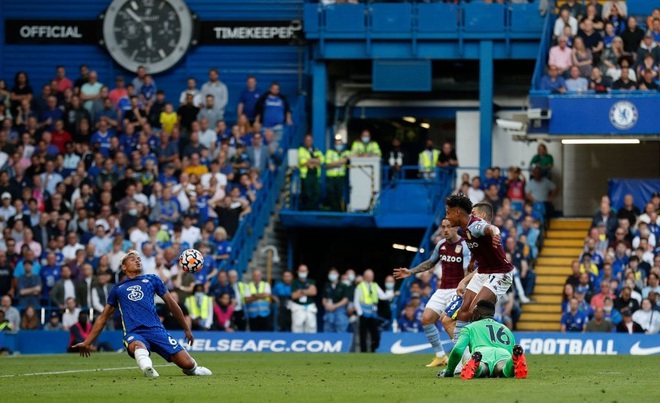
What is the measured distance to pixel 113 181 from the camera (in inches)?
1328

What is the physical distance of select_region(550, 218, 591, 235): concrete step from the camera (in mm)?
34094

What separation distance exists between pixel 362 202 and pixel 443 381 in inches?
707

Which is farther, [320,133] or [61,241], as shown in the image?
[320,133]

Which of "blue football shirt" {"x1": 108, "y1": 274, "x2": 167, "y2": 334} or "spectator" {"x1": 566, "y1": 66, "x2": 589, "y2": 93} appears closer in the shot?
"blue football shirt" {"x1": 108, "y1": 274, "x2": 167, "y2": 334}

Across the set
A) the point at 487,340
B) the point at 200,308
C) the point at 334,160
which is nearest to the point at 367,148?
the point at 334,160

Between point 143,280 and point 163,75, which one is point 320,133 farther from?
point 143,280

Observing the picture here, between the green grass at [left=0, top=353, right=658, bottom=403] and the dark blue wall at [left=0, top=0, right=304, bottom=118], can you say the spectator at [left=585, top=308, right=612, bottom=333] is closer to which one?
the green grass at [left=0, top=353, right=658, bottom=403]

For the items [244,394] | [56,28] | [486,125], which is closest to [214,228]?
[486,125]

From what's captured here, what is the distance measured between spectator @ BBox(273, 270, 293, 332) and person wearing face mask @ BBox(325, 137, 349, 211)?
3.31m

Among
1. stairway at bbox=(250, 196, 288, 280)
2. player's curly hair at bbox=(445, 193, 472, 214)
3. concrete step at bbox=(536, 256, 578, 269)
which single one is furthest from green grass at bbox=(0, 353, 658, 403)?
stairway at bbox=(250, 196, 288, 280)

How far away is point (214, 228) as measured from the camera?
32.2m

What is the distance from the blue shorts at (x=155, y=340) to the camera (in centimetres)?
1747

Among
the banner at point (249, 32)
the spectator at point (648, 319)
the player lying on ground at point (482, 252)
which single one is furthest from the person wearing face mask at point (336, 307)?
the player lying on ground at point (482, 252)

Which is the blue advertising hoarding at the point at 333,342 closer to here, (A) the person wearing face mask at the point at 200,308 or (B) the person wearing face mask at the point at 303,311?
(A) the person wearing face mask at the point at 200,308
